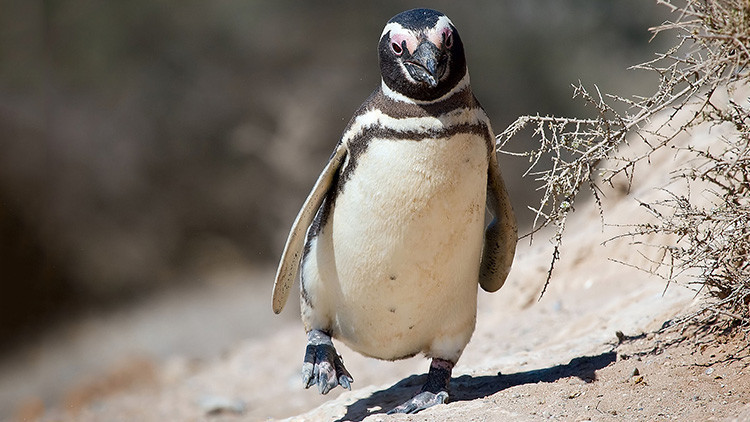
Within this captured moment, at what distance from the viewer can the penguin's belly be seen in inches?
103

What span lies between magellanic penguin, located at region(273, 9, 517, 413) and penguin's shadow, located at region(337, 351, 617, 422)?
21cm

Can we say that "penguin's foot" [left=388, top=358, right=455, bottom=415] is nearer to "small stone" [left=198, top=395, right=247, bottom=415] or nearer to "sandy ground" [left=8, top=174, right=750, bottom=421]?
"sandy ground" [left=8, top=174, right=750, bottom=421]

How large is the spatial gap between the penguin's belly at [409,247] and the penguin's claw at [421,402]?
0.49ft

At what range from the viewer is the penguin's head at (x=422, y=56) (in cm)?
254

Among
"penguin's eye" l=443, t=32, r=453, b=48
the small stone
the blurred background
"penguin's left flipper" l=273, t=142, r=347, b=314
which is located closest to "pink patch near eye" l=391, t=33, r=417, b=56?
"penguin's eye" l=443, t=32, r=453, b=48

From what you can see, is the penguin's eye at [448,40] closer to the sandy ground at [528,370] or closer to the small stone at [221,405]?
the sandy ground at [528,370]

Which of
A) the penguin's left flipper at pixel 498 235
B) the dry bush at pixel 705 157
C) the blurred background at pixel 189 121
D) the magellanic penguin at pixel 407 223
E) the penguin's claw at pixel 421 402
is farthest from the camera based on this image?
the blurred background at pixel 189 121

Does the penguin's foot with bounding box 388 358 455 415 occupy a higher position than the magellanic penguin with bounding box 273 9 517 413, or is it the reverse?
the magellanic penguin with bounding box 273 9 517 413

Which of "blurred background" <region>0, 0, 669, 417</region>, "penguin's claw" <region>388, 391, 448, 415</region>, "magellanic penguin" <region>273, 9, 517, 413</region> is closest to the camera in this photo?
"magellanic penguin" <region>273, 9, 517, 413</region>

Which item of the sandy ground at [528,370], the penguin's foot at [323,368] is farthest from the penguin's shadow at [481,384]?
the penguin's foot at [323,368]

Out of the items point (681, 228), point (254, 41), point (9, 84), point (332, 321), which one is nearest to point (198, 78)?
point (254, 41)

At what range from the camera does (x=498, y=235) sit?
9.95 feet

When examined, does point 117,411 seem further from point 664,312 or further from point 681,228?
point 681,228

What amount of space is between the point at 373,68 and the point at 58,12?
2.76 metres
